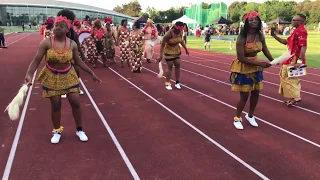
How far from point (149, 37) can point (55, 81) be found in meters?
8.47

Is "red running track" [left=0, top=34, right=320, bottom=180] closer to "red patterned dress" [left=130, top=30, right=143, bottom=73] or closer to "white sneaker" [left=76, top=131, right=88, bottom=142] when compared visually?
"white sneaker" [left=76, top=131, right=88, bottom=142]

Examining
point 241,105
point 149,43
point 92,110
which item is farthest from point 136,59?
point 241,105

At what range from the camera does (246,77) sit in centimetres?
514

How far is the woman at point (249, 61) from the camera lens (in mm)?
4957


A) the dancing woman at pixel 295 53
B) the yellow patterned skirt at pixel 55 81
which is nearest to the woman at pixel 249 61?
the dancing woman at pixel 295 53

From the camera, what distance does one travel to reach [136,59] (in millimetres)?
11117

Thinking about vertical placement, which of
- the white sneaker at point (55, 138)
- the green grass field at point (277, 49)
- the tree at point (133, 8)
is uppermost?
the tree at point (133, 8)

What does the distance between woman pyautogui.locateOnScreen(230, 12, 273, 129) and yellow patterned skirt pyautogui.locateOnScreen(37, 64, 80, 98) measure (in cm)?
250

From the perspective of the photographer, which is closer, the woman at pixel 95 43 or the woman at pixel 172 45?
the woman at pixel 172 45

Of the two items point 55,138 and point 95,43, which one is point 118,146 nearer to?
point 55,138

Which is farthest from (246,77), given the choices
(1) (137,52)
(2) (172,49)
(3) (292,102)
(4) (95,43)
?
(4) (95,43)

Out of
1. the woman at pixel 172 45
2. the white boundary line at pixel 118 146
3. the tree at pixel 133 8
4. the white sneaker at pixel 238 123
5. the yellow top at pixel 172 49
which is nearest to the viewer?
the white boundary line at pixel 118 146

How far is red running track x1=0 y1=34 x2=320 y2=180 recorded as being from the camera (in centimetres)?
384

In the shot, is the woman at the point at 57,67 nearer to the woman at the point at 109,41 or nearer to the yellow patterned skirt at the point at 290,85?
the yellow patterned skirt at the point at 290,85
